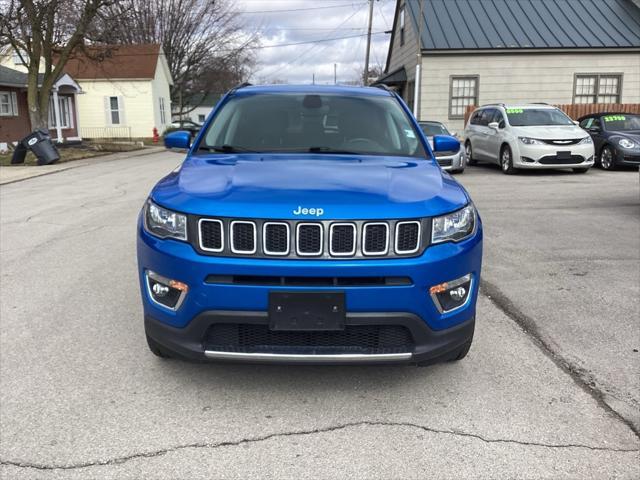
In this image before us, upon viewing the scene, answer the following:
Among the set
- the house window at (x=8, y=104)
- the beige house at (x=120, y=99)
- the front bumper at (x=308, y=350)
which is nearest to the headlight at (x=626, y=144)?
the front bumper at (x=308, y=350)

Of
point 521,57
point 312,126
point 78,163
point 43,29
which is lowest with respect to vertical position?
point 78,163

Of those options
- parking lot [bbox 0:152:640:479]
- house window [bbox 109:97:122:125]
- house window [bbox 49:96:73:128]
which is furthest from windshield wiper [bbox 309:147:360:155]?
house window [bbox 109:97:122:125]

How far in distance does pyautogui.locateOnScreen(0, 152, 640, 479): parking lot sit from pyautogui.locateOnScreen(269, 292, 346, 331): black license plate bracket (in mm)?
542

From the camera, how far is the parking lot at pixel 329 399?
274 cm

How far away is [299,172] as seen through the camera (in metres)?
3.46

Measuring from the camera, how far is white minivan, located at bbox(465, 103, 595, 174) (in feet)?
46.4

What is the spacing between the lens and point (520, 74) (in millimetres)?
24656

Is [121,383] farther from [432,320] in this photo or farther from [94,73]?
[94,73]

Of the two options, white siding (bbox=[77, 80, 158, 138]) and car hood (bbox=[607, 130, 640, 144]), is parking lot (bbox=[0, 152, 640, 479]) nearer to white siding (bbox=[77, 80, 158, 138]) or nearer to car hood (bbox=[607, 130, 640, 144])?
car hood (bbox=[607, 130, 640, 144])

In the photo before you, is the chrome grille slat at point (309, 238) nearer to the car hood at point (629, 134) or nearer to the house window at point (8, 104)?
the car hood at point (629, 134)

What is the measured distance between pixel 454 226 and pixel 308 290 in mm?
871

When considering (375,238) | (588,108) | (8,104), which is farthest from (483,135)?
(8,104)

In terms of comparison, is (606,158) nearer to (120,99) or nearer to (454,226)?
(454,226)

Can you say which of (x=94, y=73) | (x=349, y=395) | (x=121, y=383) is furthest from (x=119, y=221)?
(x=94, y=73)
